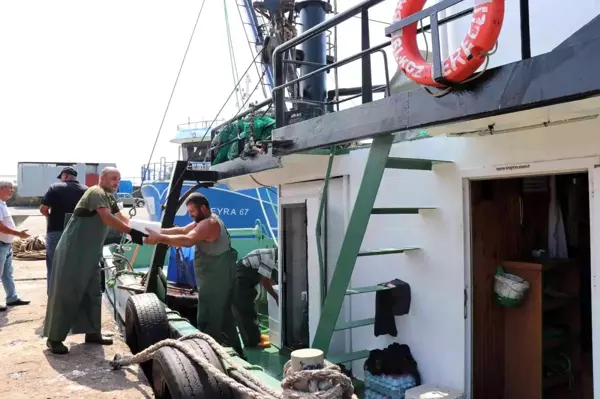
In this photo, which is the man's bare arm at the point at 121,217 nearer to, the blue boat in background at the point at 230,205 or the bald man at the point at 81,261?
the bald man at the point at 81,261

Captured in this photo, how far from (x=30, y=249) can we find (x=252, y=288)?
10.4 m

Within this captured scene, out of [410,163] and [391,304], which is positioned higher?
[410,163]

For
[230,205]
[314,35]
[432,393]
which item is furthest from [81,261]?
[230,205]

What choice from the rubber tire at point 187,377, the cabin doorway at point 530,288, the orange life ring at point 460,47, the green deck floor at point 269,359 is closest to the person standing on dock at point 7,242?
the green deck floor at point 269,359

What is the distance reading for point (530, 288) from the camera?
15.5 ft

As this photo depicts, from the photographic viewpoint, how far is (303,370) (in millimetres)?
2686

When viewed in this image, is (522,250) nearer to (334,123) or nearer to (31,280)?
(334,123)

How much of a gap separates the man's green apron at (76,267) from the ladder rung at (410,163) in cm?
261

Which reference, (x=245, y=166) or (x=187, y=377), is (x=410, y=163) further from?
(x=187, y=377)

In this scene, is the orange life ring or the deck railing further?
the deck railing

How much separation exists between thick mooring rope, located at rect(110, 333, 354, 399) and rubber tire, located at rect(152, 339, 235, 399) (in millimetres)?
59

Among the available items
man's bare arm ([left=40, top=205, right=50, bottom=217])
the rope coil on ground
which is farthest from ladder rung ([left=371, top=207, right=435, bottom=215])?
the rope coil on ground

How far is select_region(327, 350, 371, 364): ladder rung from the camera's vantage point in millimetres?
5175

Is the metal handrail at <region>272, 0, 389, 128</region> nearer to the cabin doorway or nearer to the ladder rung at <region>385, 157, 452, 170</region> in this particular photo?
the ladder rung at <region>385, 157, 452, 170</region>
